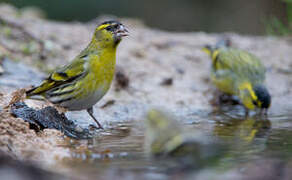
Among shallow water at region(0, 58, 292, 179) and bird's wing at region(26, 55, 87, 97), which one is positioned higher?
bird's wing at region(26, 55, 87, 97)

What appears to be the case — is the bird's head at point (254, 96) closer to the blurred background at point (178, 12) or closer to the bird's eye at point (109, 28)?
the bird's eye at point (109, 28)

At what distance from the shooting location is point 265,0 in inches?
611

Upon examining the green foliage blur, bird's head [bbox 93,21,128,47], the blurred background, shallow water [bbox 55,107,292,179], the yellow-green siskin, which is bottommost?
shallow water [bbox 55,107,292,179]

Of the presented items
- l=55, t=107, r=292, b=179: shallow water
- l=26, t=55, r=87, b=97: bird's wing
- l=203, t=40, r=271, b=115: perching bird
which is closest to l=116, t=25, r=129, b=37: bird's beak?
l=26, t=55, r=87, b=97: bird's wing

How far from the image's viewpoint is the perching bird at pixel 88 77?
16.8ft

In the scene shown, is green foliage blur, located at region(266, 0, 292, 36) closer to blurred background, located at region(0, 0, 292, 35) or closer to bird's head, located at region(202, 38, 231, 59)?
bird's head, located at region(202, 38, 231, 59)

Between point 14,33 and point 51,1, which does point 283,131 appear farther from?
point 51,1

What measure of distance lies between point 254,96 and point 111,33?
2558mm

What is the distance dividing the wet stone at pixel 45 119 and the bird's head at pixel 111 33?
95 cm

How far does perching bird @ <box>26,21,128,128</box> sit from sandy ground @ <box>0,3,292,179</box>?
1.54 feet

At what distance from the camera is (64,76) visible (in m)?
5.30

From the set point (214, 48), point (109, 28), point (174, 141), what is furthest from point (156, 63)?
point (174, 141)

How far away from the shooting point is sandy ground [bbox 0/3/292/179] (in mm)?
6637

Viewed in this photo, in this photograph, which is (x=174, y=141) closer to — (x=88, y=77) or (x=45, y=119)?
(x=45, y=119)
